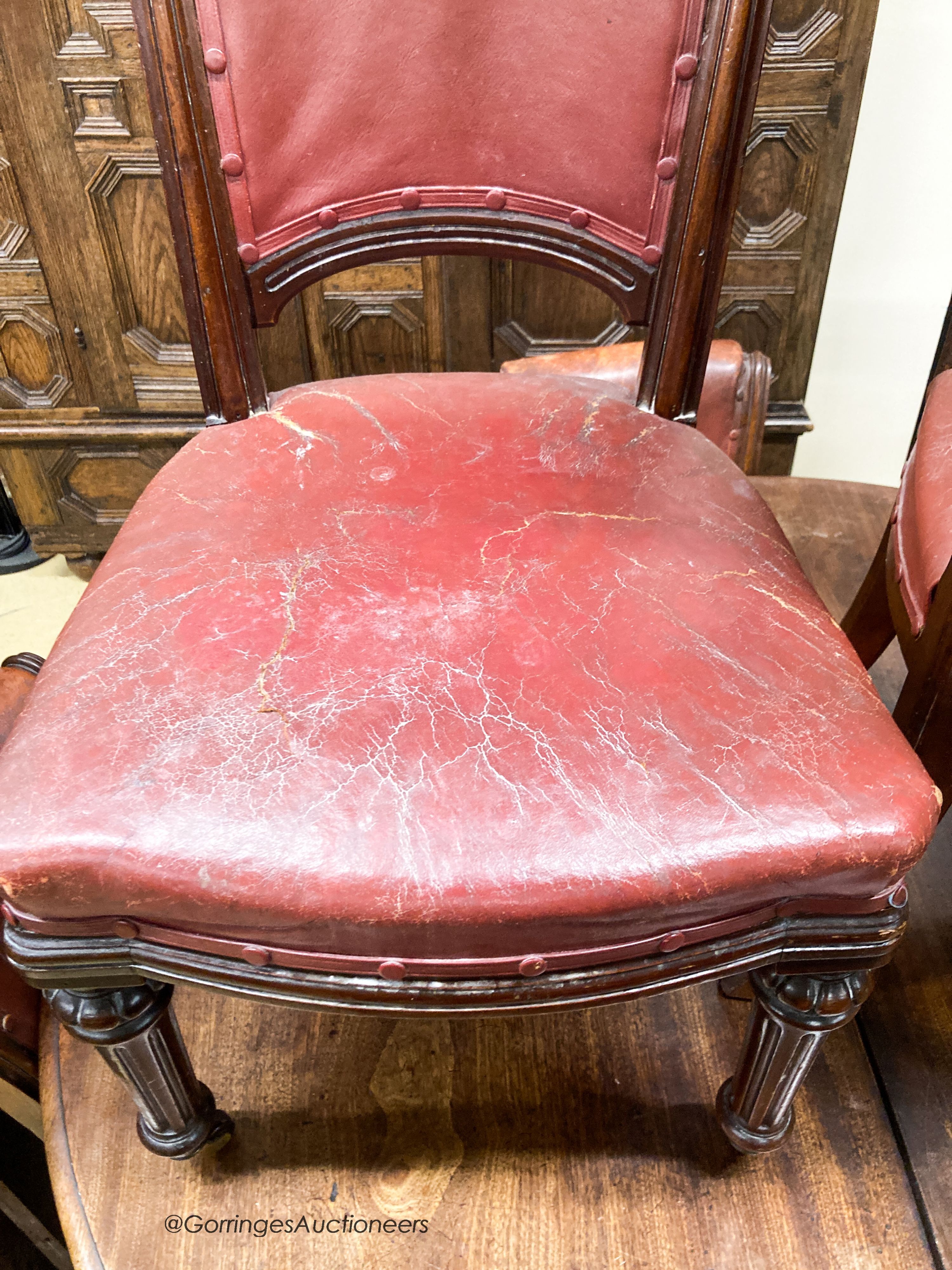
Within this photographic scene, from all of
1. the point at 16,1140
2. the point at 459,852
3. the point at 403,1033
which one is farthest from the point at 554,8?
the point at 16,1140

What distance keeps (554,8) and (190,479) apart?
461 mm

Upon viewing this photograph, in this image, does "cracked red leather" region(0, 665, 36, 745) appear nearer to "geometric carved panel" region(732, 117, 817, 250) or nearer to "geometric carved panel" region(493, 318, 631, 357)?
"geometric carved panel" region(493, 318, 631, 357)

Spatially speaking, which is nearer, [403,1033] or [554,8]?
[554,8]

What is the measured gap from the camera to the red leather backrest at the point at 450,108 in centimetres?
75

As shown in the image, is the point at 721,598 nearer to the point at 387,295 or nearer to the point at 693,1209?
the point at 693,1209

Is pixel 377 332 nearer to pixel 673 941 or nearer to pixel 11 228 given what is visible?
pixel 11 228

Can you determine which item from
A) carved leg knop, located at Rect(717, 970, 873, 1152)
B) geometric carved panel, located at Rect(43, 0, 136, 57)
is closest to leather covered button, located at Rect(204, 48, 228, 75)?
geometric carved panel, located at Rect(43, 0, 136, 57)

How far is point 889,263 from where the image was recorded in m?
1.69

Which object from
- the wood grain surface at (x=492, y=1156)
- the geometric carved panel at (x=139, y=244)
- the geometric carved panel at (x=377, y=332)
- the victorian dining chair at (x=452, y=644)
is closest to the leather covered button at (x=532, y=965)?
the victorian dining chair at (x=452, y=644)

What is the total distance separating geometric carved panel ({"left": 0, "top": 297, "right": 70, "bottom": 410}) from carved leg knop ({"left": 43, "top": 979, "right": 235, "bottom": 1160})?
47.8 inches

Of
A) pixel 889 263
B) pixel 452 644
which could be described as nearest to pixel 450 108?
pixel 452 644

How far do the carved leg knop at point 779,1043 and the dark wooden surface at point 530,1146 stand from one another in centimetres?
9

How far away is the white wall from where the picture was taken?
149cm

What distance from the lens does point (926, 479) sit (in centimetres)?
88
